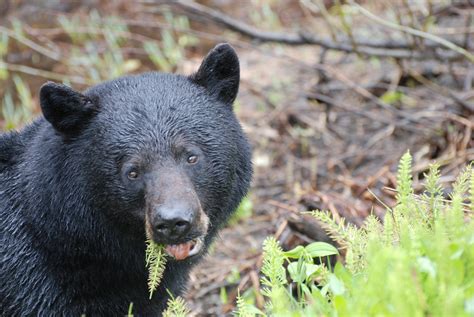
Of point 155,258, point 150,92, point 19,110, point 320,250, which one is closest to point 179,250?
point 155,258

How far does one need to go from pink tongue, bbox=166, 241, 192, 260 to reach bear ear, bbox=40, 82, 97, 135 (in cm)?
88

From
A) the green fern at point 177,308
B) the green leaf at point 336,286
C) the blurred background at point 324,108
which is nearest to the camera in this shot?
the green leaf at point 336,286

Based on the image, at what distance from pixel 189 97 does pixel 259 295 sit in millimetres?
1732

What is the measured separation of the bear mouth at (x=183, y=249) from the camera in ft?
13.0

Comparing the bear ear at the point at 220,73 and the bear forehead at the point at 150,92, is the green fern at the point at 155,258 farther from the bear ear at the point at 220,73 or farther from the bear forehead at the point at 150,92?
the bear ear at the point at 220,73

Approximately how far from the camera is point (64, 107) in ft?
13.5

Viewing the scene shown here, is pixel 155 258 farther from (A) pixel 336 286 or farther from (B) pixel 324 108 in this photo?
(B) pixel 324 108

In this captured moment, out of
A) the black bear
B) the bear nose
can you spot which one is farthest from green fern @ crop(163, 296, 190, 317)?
the black bear

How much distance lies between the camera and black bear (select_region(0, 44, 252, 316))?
13.3 feet

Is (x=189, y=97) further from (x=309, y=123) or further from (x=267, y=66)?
(x=267, y=66)

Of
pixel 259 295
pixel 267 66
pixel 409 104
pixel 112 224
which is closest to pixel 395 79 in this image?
pixel 409 104

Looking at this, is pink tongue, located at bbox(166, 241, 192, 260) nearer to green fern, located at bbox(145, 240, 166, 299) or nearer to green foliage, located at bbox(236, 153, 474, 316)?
green fern, located at bbox(145, 240, 166, 299)

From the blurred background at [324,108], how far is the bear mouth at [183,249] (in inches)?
57.8

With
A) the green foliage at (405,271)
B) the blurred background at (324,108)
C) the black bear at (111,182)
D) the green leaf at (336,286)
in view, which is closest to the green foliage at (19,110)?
the blurred background at (324,108)
